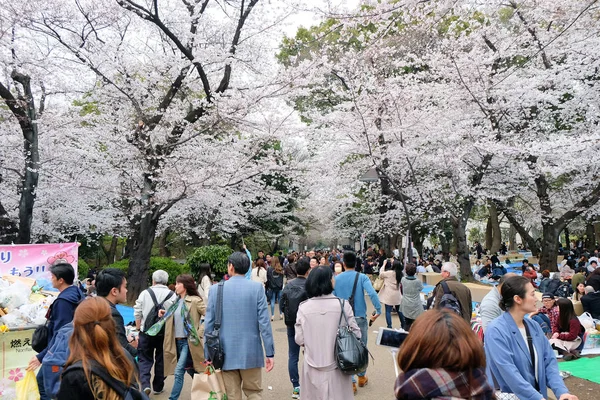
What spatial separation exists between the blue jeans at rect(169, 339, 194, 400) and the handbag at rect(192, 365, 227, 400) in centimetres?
107

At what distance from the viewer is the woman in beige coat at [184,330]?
17.4 feet

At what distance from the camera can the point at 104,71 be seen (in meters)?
11.5

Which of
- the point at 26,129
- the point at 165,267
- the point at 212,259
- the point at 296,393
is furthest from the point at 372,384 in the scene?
the point at 165,267

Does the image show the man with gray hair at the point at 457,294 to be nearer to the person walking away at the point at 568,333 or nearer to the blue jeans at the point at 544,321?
the blue jeans at the point at 544,321

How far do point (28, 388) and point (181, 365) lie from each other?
1.54m

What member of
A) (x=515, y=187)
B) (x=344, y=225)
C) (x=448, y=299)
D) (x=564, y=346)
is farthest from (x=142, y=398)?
(x=344, y=225)

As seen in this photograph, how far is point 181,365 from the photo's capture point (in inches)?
210

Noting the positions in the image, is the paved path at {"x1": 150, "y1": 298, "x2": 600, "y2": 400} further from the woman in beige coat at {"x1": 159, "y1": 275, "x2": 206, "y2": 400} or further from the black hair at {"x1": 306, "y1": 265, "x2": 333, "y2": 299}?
the black hair at {"x1": 306, "y1": 265, "x2": 333, "y2": 299}

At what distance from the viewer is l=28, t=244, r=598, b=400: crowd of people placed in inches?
74.9

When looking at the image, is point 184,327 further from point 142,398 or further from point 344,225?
point 344,225

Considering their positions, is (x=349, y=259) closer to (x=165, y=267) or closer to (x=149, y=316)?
(x=149, y=316)

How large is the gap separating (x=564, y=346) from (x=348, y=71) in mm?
13253

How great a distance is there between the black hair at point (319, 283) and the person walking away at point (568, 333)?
5254 millimetres

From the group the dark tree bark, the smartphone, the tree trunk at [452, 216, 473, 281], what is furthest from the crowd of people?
the tree trunk at [452, 216, 473, 281]
